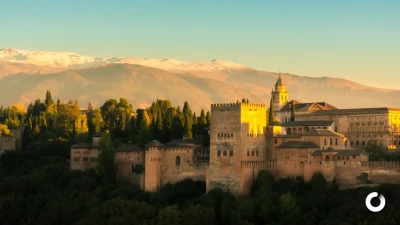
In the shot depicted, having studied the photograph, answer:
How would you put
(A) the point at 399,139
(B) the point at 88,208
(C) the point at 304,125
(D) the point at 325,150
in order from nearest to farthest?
(D) the point at 325,150 < (B) the point at 88,208 < (C) the point at 304,125 < (A) the point at 399,139

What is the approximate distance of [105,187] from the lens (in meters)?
62.1

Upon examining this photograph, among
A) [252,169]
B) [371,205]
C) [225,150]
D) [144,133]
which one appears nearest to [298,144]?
[252,169]

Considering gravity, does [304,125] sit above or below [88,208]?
above

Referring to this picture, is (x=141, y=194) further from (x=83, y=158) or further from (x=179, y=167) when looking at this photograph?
(x=83, y=158)

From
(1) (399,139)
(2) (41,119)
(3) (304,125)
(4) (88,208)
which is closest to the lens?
(4) (88,208)

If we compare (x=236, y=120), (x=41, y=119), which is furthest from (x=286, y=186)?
(x=41, y=119)

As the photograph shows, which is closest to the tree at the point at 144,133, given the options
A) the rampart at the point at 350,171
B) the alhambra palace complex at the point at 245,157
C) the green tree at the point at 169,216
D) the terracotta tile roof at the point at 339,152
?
the alhambra palace complex at the point at 245,157

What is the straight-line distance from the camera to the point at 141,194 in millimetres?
59500

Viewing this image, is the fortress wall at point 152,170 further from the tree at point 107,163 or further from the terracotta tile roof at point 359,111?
the terracotta tile roof at point 359,111

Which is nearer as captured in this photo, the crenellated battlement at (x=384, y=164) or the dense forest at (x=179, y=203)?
the dense forest at (x=179, y=203)

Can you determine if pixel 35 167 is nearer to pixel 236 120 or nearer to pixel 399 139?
pixel 236 120

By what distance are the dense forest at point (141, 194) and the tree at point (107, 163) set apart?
8 cm

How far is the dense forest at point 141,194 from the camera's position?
171ft

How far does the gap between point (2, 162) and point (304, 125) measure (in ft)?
89.9
